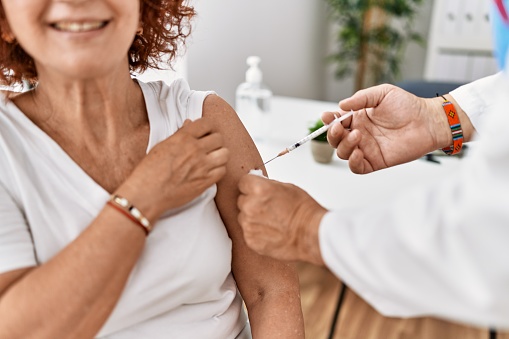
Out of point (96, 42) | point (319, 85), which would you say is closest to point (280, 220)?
point (96, 42)

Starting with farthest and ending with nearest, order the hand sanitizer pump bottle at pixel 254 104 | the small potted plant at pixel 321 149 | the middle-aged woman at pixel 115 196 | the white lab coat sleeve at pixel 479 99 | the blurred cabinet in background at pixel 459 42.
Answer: the blurred cabinet in background at pixel 459 42 < the hand sanitizer pump bottle at pixel 254 104 < the small potted plant at pixel 321 149 < the white lab coat sleeve at pixel 479 99 < the middle-aged woman at pixel 115 196

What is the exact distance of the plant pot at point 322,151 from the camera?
86.7 inches

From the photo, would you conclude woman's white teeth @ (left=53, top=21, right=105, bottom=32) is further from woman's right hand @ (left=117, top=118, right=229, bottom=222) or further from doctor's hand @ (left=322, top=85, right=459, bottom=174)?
doctor's hand @ (left=322, top=85, right=459, bottom=174)

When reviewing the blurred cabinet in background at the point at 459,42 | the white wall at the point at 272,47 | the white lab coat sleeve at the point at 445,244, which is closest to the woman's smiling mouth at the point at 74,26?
the white lab coat sleeve at the point at 445,244

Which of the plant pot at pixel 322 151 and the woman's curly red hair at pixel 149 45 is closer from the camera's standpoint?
the woman's curly red hair at pixel 149 45

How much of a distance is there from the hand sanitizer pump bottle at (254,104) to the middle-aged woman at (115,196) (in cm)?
126

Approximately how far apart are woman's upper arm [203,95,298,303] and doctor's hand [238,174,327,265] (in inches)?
5.8

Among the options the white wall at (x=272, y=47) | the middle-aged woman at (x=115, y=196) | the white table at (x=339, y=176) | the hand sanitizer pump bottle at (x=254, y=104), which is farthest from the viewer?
the white wall at (x=272, y=47)

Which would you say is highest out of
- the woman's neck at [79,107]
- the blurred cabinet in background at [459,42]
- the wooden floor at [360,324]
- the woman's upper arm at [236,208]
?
the woman's neck at [79,107]

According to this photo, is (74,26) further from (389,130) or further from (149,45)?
(389,130)

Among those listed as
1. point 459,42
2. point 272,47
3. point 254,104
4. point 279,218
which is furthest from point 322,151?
point 459,42

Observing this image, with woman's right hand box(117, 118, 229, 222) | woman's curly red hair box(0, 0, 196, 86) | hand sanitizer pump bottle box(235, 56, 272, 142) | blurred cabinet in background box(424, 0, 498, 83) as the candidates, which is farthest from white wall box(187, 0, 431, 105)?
woman's right hand box(117, 118, 229, 222)

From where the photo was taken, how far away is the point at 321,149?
221 cm

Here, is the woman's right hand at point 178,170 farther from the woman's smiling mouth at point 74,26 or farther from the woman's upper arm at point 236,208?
the woman's smiling mouth at point 74,26
